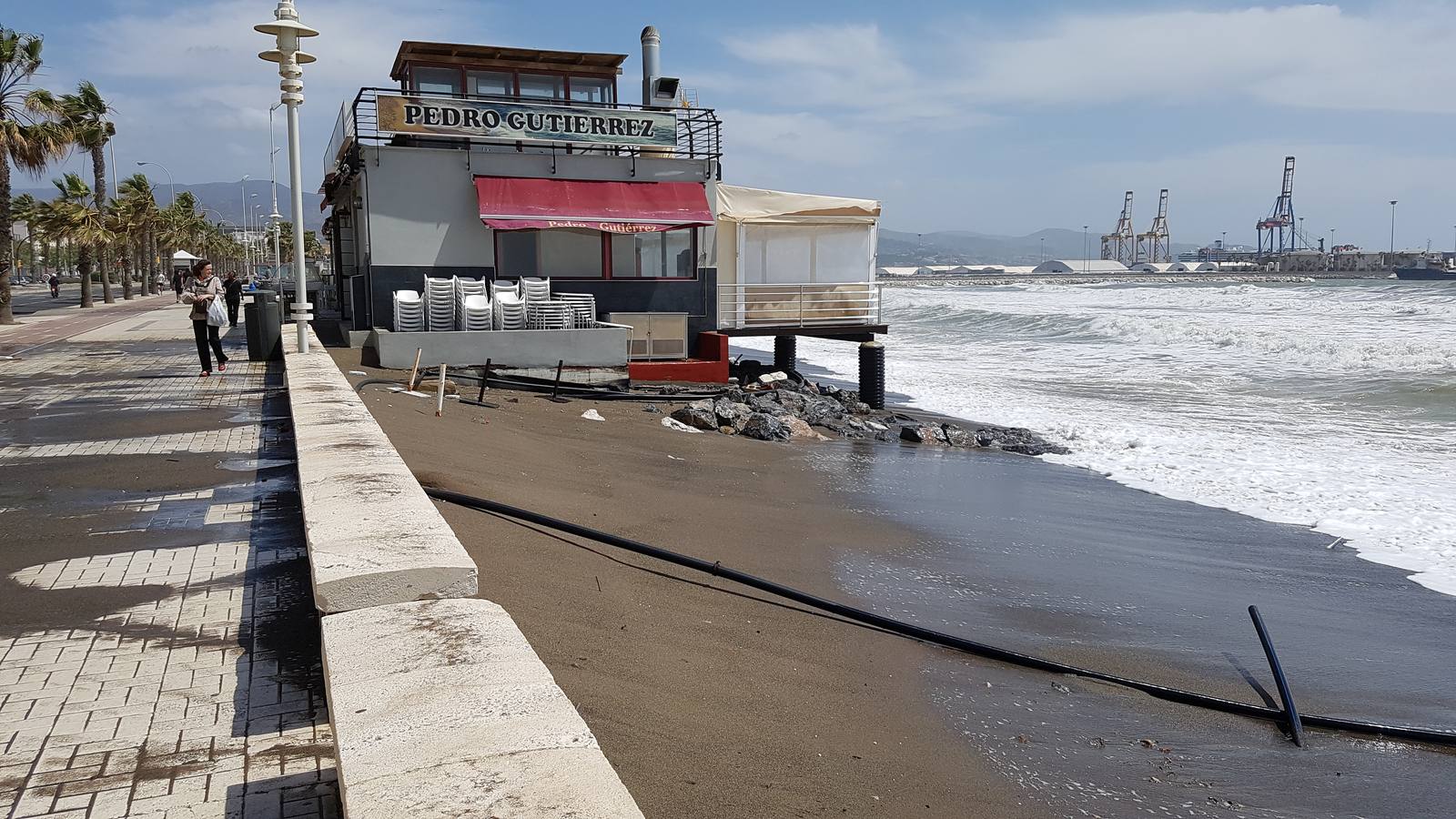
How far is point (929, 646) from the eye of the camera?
230 inches

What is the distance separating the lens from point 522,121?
61.4ft

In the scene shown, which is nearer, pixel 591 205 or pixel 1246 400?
pixel 591 205

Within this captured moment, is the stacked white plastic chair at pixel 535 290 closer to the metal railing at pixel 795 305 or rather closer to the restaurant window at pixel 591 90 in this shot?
the metal railing at pixel 795 305

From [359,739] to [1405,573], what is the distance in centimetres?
850

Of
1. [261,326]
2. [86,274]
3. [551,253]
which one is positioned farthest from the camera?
[86,274]

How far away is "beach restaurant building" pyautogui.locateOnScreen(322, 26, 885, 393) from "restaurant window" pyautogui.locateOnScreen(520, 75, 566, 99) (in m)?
0.03

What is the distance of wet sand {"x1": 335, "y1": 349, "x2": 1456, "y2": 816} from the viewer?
413cm

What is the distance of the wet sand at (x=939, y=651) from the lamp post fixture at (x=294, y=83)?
400cm

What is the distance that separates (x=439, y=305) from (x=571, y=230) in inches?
129

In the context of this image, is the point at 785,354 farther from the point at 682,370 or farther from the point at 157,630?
the point at 157,630

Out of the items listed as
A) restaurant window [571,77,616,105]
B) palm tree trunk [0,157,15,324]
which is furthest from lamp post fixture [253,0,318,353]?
palm tree trunk [0,157,15,324]

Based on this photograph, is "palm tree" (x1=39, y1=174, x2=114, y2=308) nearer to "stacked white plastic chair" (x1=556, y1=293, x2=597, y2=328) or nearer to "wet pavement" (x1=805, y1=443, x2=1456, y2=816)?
"stacked white plastic chair" (x1=556, y1=293, x2=597, y2=328)

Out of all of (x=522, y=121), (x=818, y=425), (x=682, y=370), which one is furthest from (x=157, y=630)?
(x=522, y=121)

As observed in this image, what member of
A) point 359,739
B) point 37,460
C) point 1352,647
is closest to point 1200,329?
point 1352,647
